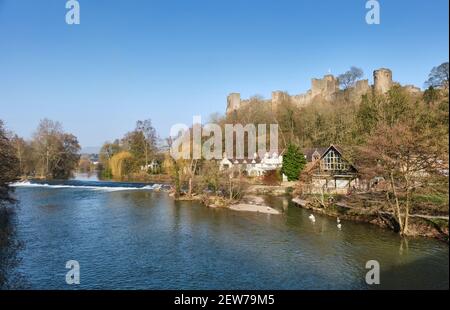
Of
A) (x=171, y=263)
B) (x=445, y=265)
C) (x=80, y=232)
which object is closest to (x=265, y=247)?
(x=171, y=263)

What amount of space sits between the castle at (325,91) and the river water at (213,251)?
144ft

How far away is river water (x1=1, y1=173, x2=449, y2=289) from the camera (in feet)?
47.4

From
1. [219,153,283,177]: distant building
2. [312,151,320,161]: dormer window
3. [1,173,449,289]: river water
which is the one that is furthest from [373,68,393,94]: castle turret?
[1,173,449,289]: river water

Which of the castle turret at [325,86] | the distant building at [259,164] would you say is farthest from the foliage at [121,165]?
the castle turret at [325,86]

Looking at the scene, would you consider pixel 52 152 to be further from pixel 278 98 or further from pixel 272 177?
pixel 278 98

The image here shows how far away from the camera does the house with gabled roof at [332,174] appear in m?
34.0

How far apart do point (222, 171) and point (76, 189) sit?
68.4ft

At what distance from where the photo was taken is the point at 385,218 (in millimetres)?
23703

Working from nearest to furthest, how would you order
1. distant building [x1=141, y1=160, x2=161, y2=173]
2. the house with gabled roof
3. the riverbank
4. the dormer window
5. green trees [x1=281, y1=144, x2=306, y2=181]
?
the riverbank
the house with gabled roof
green trees [x1=281, y1=144, x2=306, y2=181]
the dormer window
distant building [x1=141, y1=160, x2=161, y2=173]

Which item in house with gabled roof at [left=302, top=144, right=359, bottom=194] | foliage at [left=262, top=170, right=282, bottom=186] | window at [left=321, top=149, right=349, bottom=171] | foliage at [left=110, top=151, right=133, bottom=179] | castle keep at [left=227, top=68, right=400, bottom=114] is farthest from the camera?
castle keep at [left=227, top=68, right=400, bottom=114]

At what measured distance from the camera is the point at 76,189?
146 ft

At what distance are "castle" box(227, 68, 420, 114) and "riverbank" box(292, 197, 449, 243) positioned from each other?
1618 inches

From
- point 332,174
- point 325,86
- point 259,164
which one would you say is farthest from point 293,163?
point 325,86

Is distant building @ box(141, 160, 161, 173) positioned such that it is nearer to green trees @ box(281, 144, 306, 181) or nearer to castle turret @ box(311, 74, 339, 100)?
green trees @ box(281, 144, 306, 181)
